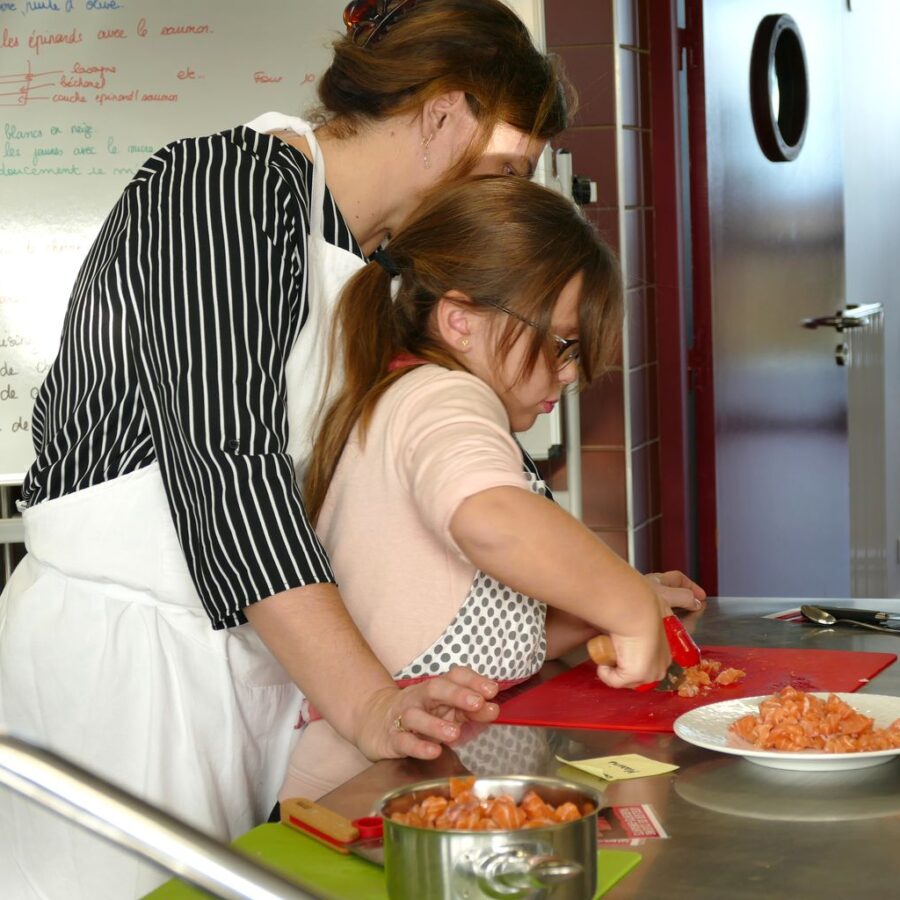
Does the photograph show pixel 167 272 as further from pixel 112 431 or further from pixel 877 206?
pixel 877 206

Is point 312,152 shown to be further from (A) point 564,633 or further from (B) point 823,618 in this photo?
(B) point 823,618

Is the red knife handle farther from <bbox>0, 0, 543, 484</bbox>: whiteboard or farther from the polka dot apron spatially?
<bbox>0, 0, 543, 484</bbox>: whiteboard

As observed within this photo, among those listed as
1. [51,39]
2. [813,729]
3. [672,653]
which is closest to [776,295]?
[51,39]

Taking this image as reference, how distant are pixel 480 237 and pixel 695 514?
204 cm

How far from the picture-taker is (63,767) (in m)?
0.38

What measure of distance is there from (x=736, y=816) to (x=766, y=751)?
0.31ft

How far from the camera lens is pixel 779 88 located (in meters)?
3.59

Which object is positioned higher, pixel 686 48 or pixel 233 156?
pixel 686 48

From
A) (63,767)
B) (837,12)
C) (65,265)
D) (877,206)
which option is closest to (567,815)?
(63,767)

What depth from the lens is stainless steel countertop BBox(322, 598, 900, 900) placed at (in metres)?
0.75

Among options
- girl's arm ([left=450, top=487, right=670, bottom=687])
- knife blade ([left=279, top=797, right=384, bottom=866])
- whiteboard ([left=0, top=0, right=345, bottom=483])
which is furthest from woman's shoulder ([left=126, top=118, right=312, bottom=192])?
whiteboard ([left=0, top=0, right=345, bottom=483])

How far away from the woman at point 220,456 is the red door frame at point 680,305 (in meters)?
1.72

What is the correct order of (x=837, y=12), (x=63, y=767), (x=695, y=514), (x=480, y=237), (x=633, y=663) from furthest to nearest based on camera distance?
(x=837, y=12)
(x=695, y=514)
(x=480, y=237)
(x=633, y=663)
(x=63, y=767)

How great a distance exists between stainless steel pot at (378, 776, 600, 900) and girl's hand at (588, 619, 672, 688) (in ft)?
1.53
